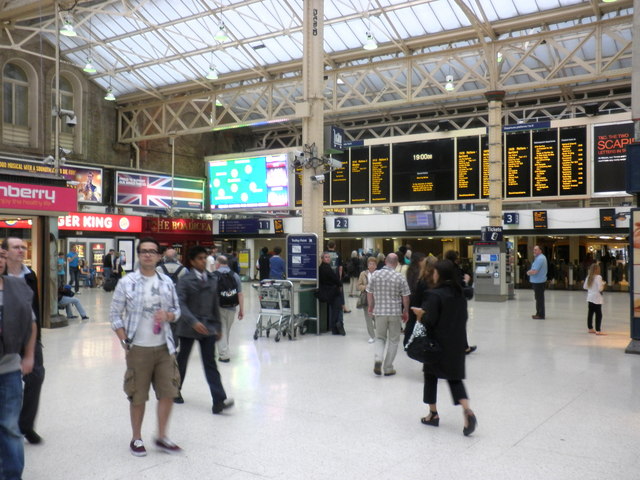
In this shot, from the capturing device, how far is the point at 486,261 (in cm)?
1728

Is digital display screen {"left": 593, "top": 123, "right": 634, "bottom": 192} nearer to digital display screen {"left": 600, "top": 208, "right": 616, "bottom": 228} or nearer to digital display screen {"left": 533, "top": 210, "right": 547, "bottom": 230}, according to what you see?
digital display screen {"left": 600, "top": 208, "right": 616, "bottom": 228}

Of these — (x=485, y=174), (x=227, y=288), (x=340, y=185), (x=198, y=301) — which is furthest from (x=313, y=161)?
(x=340, y=185)

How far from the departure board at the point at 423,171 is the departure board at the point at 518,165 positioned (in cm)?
187

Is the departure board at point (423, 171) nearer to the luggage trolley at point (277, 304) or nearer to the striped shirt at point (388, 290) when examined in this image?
the luggage trolley at point (277, 304)

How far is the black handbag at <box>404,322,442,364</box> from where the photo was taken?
4758 millimetres

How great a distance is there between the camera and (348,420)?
514cm

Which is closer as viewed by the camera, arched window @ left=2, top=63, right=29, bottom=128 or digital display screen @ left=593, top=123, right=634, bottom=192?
digital display screen @ left=593, top=123, right=634, bottom=192

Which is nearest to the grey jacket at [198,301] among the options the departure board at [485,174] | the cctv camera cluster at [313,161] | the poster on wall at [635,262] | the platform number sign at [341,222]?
the cctv camera cluster at [313,161]

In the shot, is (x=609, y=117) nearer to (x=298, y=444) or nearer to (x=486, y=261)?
(x=486, y=261)

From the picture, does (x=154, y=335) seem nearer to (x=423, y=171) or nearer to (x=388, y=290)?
(x=388, y=290)

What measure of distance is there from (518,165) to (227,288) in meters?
14.6

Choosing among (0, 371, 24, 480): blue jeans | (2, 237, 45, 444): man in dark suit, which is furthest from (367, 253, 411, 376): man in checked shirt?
(0, 371, 24, 480): blue jeans

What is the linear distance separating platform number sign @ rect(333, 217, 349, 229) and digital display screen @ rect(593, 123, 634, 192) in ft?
31.1

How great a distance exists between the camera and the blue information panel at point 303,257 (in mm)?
10555
